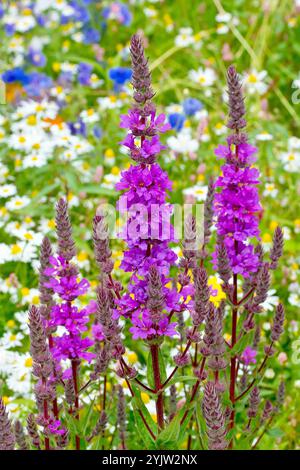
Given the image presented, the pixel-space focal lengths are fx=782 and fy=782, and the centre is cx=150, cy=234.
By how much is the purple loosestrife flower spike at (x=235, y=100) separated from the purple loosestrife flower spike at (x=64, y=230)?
1.67 feet

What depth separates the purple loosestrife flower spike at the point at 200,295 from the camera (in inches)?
80.4

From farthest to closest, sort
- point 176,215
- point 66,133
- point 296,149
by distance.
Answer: point 296,149 < point 66,133 < point 176,215

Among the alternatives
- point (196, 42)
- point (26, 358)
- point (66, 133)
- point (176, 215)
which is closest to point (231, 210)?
point (26, 358)

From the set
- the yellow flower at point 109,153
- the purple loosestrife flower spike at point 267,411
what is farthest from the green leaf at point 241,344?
the yellow flower at point 109,153

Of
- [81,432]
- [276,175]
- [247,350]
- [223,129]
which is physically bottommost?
[81,432]

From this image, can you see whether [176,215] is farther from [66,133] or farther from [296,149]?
[296,149]

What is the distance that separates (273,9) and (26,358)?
142 inches

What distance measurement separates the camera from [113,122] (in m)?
4.59

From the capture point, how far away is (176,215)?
376 centimetres

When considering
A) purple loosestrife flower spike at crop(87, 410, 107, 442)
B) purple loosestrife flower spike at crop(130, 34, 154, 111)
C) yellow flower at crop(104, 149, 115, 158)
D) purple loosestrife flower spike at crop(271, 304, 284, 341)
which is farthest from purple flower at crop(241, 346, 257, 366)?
yellow flower at crop(104, 149, 115, 158)

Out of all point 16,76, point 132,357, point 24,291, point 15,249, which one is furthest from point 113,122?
point 132,357

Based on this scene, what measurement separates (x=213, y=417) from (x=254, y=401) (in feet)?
2.16

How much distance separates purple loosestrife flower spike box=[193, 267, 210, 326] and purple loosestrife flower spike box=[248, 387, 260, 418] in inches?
18.5

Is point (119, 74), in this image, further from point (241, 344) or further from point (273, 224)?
point (241, 344)
